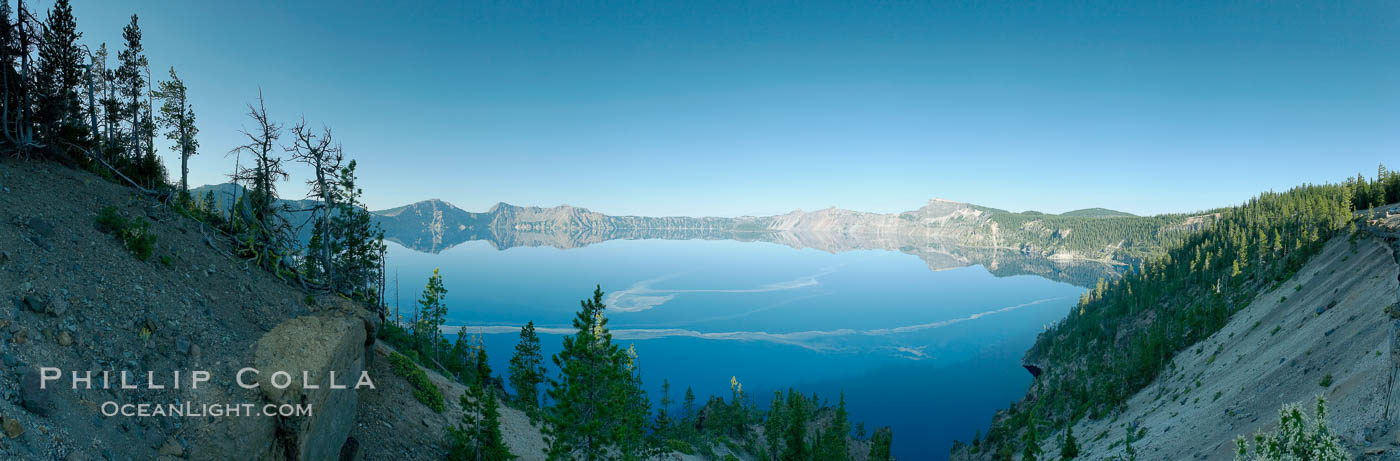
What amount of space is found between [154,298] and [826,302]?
196m

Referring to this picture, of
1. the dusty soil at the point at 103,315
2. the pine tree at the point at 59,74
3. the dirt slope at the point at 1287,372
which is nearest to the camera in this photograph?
the dusty soil at the point at 103,315

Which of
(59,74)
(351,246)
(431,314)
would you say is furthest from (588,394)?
(431,314)

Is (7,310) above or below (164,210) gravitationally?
below

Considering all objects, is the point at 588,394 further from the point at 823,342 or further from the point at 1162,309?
the point at 1162,309

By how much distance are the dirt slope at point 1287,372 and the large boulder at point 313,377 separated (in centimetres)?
3460

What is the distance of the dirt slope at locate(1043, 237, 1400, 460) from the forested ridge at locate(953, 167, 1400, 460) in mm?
5325

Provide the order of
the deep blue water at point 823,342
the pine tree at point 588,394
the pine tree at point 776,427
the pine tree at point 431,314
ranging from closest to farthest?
the pine tree at point 588,394 < the pine tree at point 431,314 < the pine tree at point 776,427 < the deep blue water at point 823,342

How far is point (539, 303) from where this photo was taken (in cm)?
15962

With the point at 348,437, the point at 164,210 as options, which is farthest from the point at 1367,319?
the point at 164,210

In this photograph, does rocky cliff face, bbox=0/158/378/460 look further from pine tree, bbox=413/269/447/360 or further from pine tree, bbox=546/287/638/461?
pine tree, bbox=413/269/447/360

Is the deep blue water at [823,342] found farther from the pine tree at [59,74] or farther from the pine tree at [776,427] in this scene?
the pine tree at [59,74]

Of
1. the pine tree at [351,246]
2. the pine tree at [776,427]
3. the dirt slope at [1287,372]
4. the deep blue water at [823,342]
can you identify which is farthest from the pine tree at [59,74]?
the deep blue water at [823,342]

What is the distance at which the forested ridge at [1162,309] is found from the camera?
69250 mm

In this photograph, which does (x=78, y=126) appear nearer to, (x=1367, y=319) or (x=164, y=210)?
(x=164, y=210)
